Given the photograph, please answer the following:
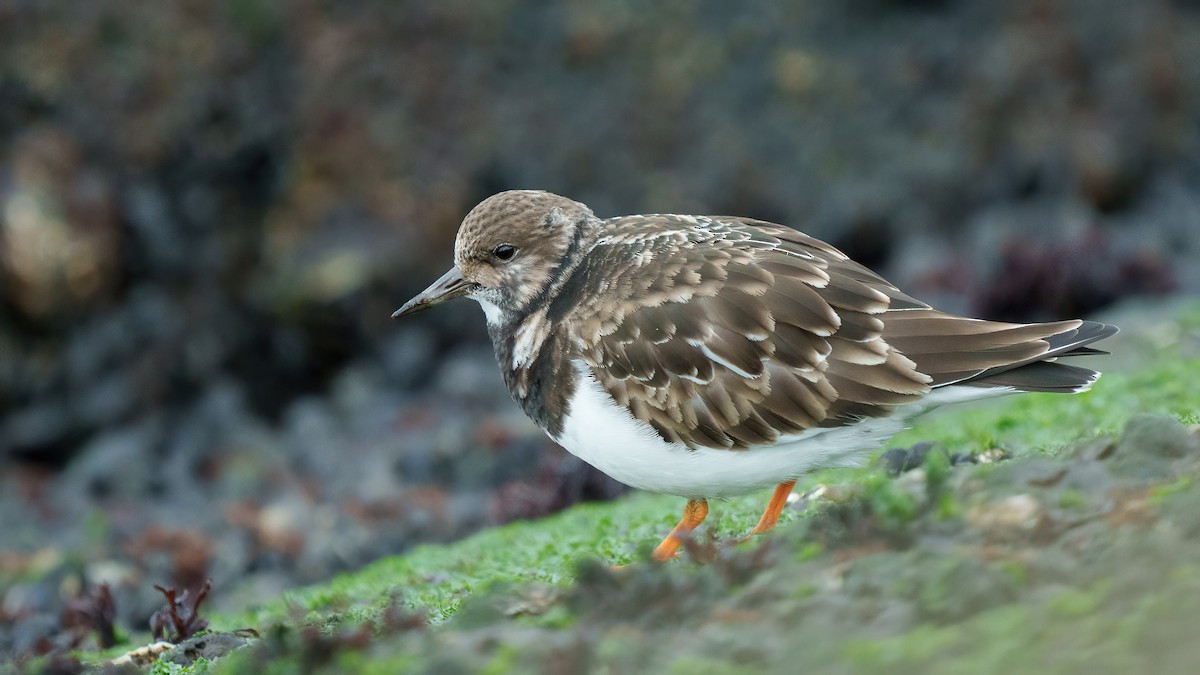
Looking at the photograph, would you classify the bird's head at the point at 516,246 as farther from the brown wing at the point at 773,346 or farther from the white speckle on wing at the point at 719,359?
the white speckle on wing at the point at 719,359

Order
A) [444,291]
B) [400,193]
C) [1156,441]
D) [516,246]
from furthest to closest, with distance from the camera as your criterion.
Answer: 1. [400,193]
2. [444,291]
3. [516,246]
4. [1156,441]

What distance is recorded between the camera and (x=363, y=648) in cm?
350

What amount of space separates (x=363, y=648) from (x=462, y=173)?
7669mm

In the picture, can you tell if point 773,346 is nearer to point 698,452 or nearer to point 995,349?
point 698,452

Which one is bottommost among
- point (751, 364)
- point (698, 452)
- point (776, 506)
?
point (776, 506)

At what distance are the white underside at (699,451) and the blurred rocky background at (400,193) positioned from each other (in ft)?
9.92

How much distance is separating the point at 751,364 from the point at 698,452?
0.40 metres

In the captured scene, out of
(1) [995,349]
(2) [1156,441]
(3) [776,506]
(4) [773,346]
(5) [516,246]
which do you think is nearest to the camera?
(2) [1156,441]

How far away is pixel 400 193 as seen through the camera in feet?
34.8

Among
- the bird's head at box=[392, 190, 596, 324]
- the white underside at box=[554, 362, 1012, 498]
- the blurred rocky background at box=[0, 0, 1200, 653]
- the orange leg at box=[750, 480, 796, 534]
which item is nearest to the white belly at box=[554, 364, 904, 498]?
the white underside at box=[554, 362, 1012, 498]

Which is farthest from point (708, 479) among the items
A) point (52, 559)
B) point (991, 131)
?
point (991, 131)

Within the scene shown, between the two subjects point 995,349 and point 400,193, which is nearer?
point 995,349

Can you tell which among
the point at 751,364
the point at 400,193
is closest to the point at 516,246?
the point at 751,364

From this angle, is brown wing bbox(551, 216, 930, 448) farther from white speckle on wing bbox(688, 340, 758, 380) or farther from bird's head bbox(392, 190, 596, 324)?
bird's head bbox(392, 190, 596, 324)
